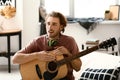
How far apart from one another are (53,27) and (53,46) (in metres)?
0.15

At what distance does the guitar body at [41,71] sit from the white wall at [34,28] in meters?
2.24

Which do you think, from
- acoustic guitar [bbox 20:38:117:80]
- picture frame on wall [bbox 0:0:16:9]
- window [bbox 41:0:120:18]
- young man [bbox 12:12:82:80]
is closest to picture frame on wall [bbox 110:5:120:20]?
window [bbox 41:0:120:18]

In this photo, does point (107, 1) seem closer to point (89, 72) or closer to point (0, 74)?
point (0, 74)

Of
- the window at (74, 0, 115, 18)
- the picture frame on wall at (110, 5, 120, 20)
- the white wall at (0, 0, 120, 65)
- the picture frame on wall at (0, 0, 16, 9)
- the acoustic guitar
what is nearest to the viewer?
the acoustic guitar

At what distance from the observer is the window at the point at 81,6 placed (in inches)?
178

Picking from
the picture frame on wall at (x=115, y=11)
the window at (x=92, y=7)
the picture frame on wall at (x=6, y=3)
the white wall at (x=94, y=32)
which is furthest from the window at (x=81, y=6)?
the picture frame on wall at (x=6, y=3)

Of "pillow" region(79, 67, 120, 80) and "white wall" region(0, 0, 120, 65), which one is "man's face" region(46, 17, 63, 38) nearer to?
"pillow" region(79, 67, 120, 80)

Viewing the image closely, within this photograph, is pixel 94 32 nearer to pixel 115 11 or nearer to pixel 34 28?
pixel 115 11

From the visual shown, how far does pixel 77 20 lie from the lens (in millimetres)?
4426

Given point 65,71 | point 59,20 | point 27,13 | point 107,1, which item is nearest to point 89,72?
point 65,71

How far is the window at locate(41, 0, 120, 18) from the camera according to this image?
453 cm

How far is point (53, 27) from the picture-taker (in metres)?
1.96

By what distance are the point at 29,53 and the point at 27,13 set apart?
2.27 metres

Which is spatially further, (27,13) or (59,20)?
(27,13)
